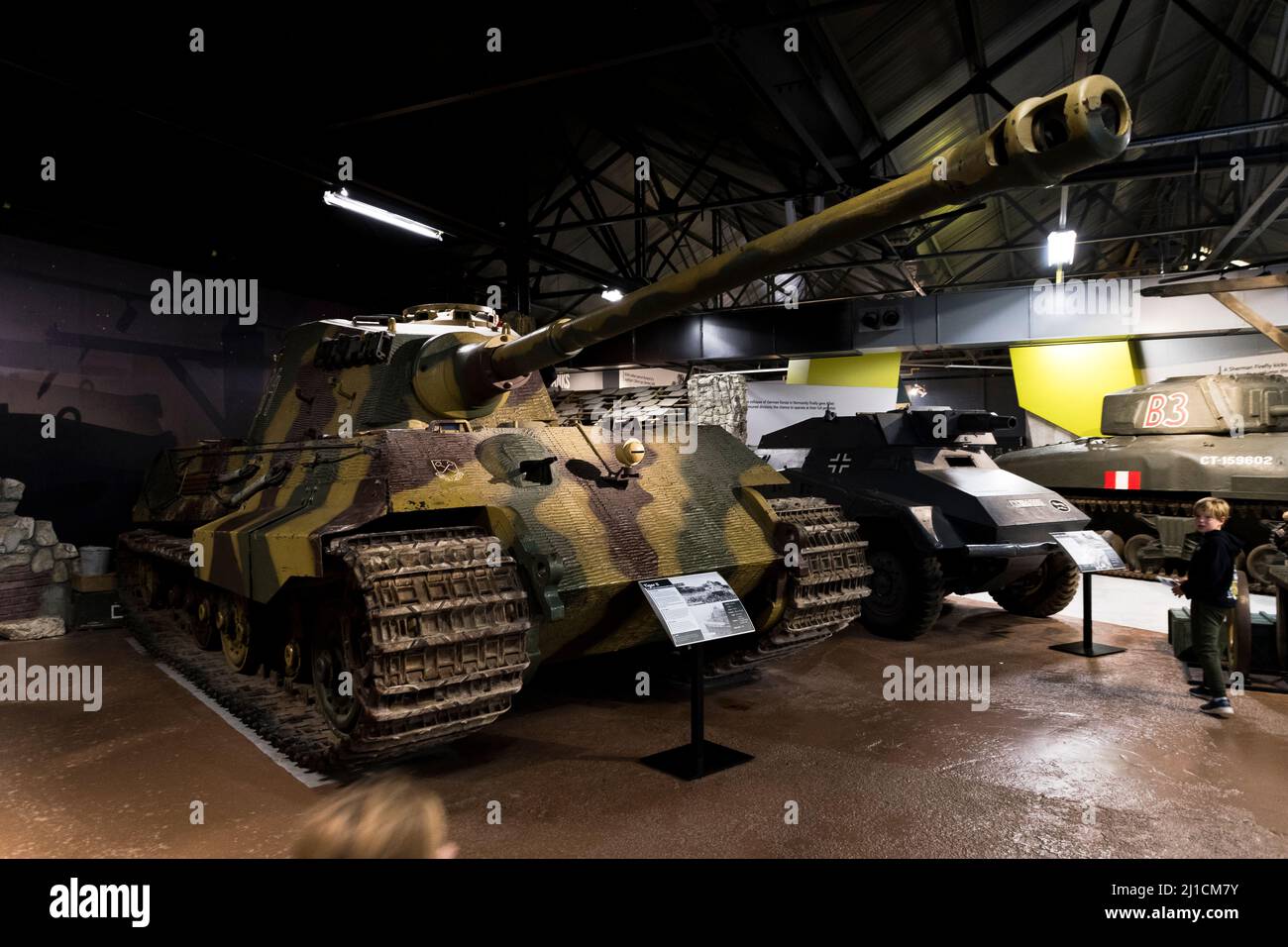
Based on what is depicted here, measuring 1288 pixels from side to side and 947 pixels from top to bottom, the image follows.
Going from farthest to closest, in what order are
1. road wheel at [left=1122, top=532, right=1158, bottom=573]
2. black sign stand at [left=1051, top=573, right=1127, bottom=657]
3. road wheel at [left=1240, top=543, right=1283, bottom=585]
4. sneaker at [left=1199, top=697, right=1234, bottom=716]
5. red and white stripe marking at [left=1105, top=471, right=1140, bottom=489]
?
road wheel at [left=1122, top=532, right=1158, bottom=573] → red and white stripe marking at [left=1105, top=471, right=1140, bottom=489] → road wheel at [left=1240, top=543, right=1283, bottom=585] → black sign stand at [left=1051, top=573, right=1127, bottom=657] → sneaker at [left=1199, top=697, right=1234, bottom=716]

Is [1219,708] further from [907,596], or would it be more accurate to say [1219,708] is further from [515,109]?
[515,109]

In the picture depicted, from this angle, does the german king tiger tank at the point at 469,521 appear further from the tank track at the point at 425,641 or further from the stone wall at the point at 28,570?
the stone wall at the point at 28,570

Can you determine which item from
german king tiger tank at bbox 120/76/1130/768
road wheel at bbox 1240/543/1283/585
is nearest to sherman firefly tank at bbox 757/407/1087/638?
german king tiger tank at bbox 120/76/1130/768

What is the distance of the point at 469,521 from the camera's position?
187 inches

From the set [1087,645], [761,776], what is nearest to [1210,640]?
[1087,645]

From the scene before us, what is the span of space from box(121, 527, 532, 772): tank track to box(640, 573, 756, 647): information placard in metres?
0.75

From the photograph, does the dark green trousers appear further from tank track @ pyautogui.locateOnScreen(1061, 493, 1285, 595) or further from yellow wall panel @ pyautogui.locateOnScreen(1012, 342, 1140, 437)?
yellow wall panel @ pyautogui.locateOnScreen(1012, 342, 1140, 437)

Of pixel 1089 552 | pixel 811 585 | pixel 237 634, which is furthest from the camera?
pixel 1089 552

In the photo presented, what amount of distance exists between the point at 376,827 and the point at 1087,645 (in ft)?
24.2

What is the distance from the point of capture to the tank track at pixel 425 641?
3.88 m

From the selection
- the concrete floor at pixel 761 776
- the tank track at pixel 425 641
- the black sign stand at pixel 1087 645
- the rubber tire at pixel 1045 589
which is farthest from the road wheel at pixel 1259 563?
the tank track at pixel 425 641

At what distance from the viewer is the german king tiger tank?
383 cm

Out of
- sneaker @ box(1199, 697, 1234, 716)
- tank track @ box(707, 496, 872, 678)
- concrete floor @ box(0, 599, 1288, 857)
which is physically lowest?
concrete floor @ box(0, 599, 1288, 857)

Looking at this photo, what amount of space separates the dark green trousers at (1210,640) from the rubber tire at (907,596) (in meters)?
2.17
